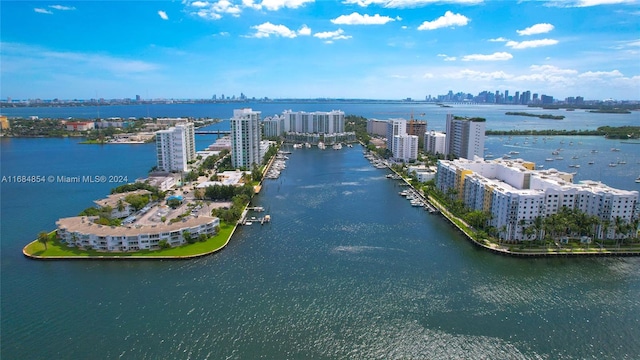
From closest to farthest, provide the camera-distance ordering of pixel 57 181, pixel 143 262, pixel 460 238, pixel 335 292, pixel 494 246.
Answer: pixel 335 292
pixel 143 262
pixel 494 246
pixel 460 238
pixel 57 181

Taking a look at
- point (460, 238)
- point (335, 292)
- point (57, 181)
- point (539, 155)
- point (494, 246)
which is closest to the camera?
point (335, 292)

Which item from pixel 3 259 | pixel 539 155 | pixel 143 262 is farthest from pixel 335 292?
pixel 539 155

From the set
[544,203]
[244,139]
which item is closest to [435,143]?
[244,139]

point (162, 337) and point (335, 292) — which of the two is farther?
point (335, 292)

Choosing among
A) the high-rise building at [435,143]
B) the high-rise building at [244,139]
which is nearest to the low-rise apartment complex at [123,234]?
the high-rise building at [244,139]

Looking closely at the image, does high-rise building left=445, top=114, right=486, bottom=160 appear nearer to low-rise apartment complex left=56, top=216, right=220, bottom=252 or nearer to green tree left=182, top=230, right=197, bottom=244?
low-rise apartment complex left=56, top=216, right=220, bottom=252

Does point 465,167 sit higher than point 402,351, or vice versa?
point 465,167

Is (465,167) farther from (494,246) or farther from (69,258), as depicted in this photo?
(69,258)
